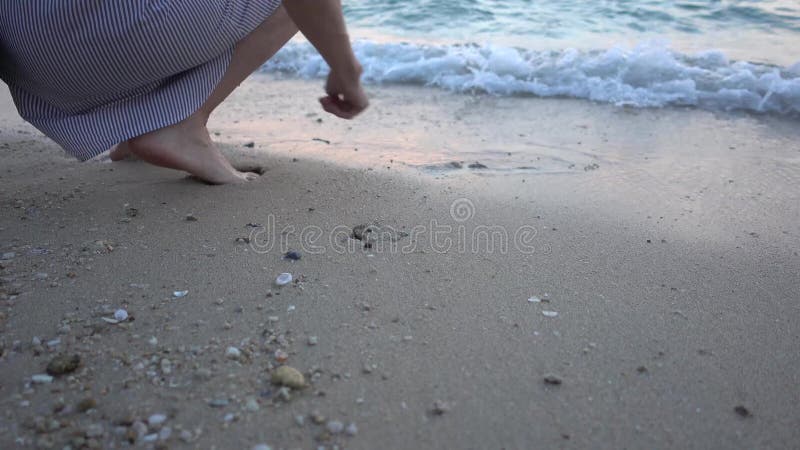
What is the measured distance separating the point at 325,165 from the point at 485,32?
10.0 ft

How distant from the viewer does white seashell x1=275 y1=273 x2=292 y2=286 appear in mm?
1481

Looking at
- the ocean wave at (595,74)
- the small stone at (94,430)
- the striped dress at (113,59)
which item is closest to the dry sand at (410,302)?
the small stone at (94,430)

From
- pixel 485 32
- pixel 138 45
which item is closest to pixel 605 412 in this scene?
pixel 138 45

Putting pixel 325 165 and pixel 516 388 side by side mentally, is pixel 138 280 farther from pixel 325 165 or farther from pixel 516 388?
pixel 325 165

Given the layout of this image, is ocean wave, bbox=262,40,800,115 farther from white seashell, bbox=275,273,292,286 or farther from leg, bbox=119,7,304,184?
white seashell, bbox=275,273,292,286

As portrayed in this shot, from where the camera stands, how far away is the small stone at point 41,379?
3.67 feet

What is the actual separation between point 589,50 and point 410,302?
348 centimetres

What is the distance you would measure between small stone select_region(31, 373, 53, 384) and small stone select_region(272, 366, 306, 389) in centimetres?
38

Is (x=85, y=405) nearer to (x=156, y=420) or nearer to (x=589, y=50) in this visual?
(x=156, y=420)

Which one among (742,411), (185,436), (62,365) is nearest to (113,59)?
(62,365)

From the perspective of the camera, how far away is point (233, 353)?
1.21m

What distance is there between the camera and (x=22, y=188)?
2.03 m

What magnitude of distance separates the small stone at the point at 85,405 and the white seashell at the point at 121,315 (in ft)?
0.87

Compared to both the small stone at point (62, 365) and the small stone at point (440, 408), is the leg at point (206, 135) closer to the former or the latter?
the small stone at point (62, 365)
